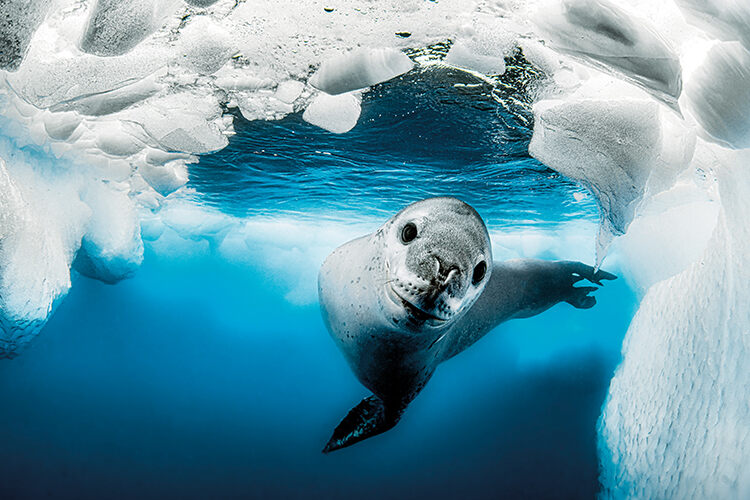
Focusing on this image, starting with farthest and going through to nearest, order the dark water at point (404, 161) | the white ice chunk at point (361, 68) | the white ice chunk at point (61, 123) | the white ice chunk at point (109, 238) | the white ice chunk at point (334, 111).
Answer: the white ice chunk at point (109, 238)
the white ice chunk at point (61, 123)
the dark water at point (404, 161)
the white ice chunk at point (334, 111)
the white ice chunk at point (361, 68)

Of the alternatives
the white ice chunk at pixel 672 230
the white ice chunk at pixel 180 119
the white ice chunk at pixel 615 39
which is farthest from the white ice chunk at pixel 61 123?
the white ice chunk at pixel 672 230

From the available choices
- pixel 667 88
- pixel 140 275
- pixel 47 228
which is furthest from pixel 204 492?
pixel 140 275

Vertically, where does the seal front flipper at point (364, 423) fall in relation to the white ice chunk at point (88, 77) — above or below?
below

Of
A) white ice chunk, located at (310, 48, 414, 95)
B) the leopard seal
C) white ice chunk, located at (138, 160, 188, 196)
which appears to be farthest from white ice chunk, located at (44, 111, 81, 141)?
the leopard seal

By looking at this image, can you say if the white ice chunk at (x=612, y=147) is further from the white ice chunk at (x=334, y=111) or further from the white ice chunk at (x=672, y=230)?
the white ice chunk at (x=672, y=230)

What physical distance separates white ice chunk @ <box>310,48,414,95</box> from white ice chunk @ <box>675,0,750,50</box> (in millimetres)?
1893

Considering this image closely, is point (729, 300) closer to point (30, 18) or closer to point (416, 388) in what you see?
point (416, 388)

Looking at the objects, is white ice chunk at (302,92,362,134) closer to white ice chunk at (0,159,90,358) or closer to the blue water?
the blue water

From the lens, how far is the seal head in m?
1.97

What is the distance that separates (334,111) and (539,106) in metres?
2.09

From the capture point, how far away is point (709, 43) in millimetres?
2291

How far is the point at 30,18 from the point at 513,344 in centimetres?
2230

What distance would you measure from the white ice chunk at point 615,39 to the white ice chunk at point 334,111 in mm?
2314

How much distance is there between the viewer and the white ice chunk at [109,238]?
857 centimetres
